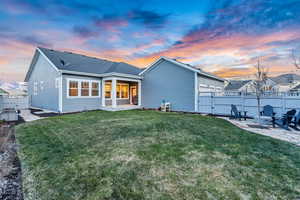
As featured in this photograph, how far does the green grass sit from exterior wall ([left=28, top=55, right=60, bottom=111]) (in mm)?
8319

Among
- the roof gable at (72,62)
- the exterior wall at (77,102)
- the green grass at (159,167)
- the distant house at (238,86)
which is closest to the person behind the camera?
the green grass at (159,167)

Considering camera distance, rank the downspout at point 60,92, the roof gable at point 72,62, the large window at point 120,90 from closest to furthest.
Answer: the downspout at point 60,92
the roof gable at point 72,62
the large window at point 120,90

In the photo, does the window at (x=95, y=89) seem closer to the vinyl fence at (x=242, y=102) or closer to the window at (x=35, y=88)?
the window at (x=35, y=88)

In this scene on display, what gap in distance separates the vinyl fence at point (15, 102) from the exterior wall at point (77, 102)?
7461mm

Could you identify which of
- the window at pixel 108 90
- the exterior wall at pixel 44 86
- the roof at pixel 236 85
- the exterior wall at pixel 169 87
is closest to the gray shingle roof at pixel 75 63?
the exterior wall at pixel 44 86

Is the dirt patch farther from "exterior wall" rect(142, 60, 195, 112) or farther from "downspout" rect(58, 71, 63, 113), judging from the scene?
"exterior wall" rect(142, 60, 195, 112)

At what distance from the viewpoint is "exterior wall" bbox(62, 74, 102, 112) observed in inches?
457

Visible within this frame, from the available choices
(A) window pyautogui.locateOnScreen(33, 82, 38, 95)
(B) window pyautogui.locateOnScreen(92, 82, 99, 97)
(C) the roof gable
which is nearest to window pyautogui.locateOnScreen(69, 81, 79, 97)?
(C) the roof gable

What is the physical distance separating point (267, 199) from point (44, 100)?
55.5ft

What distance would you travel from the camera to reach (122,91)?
A: 16.2 metres

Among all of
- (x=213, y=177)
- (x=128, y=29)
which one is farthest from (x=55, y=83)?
(x=213, y=177)

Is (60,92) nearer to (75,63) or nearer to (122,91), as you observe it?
(75,63)

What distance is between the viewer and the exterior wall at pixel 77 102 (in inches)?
457

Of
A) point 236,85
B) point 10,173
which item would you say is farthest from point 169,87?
point 236,85
